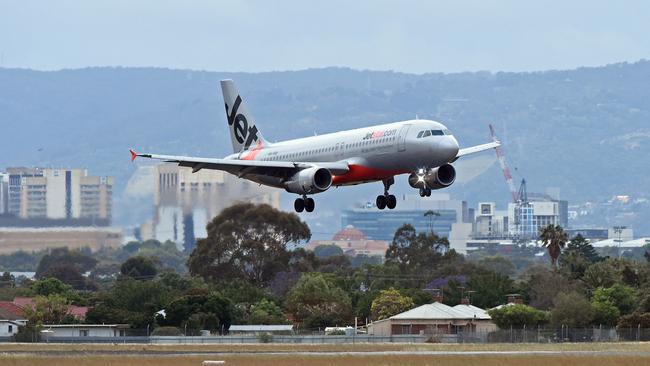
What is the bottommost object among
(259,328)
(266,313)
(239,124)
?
(259,328)

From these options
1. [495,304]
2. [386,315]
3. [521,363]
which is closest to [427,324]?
[386,315]

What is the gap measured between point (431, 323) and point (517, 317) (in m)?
6.84

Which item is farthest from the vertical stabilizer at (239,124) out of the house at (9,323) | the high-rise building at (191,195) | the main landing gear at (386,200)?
the house at (9,323)

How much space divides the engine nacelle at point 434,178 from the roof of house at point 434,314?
4708 centimetres

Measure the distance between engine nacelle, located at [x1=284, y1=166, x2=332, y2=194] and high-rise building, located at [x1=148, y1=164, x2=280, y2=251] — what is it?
34614 mm

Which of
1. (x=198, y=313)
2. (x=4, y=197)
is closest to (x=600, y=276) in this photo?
(x=198, y=313)

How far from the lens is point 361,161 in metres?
90.9

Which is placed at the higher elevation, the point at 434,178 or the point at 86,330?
the point at 434,178

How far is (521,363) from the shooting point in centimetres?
8338

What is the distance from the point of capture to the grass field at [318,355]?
84575 millimetres

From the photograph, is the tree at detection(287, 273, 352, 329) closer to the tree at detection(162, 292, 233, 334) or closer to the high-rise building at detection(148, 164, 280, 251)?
the tree at detection(162, 292, 233, 334)

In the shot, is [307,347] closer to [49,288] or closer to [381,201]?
[381,201]

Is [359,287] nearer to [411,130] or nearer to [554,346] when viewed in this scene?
[554,346]

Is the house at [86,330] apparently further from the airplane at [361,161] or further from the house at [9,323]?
the airplane at [361,161]
